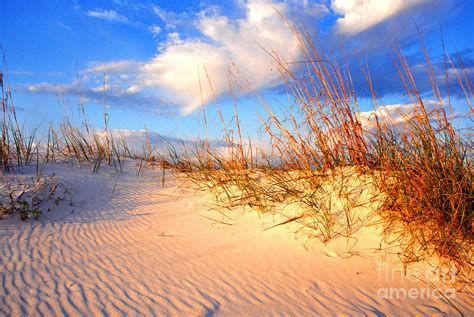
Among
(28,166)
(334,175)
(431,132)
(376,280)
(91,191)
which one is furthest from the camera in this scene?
(28,166)

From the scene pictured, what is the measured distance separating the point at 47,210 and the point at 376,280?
3359 millimetres

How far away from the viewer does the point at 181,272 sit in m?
2.61

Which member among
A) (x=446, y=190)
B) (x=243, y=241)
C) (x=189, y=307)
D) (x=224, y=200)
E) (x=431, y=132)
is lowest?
(x=189, y=307)

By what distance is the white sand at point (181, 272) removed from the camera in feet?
7.24

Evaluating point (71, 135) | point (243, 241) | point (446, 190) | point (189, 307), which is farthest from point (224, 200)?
point (71, 135)

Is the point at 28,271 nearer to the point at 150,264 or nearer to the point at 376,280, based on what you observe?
the point at 150,264

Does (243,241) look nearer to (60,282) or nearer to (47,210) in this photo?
(60,282)

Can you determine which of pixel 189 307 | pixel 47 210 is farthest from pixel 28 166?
pixel 189 307

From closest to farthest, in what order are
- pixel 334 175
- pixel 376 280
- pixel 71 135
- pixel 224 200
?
pixel 376 280
pixel 334 175
pixel 224 200
pixel 71 135

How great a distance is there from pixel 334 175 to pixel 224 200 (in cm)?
133

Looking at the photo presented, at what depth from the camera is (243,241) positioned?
3.06 m

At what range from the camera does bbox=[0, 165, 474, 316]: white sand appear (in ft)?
7.24

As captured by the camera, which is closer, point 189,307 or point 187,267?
point 189,307

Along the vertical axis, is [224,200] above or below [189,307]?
above
